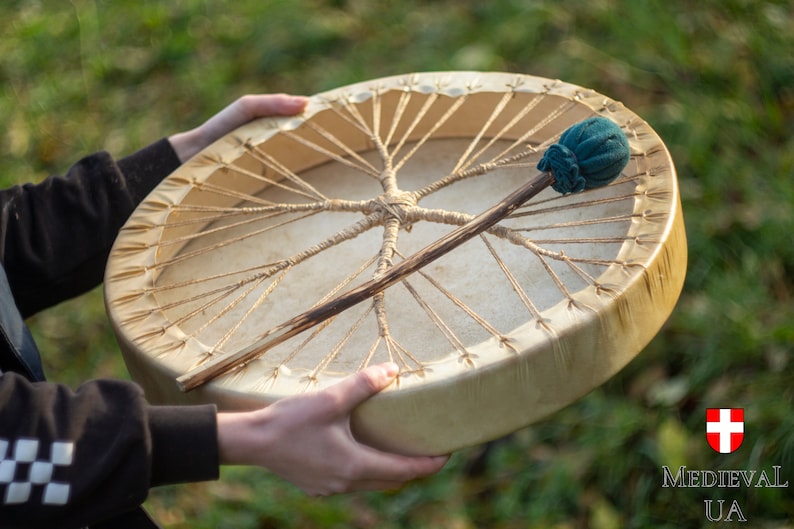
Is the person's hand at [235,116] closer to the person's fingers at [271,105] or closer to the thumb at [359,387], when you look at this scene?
the person's fingers at [271,105]

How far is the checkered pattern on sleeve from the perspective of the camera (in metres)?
0.83

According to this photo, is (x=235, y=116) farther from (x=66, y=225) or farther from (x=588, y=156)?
(x=588, y=156)

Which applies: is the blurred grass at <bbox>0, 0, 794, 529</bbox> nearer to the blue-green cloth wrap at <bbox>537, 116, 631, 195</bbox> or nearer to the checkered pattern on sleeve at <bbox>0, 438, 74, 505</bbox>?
the blue-green cloth wrap at <bbox>537, 116, 631, 195</bbox>

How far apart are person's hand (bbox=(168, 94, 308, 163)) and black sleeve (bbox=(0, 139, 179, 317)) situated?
0.06 metres

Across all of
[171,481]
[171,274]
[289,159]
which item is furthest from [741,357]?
[171,481]

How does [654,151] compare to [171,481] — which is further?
[654,151]

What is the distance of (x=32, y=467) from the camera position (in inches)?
32.7

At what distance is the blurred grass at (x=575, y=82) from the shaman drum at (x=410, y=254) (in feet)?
2.27

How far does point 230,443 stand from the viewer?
868 millimetres

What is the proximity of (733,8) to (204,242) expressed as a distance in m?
1.68

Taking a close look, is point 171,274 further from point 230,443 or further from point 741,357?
point 741,357

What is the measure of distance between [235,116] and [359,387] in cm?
61

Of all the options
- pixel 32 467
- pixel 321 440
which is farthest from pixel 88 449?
pixel 321 440

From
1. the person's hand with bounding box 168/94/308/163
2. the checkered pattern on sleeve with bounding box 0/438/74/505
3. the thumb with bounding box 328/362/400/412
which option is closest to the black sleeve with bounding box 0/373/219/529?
the checkered pattern on sleeve with bounding box 0/438/74/505
